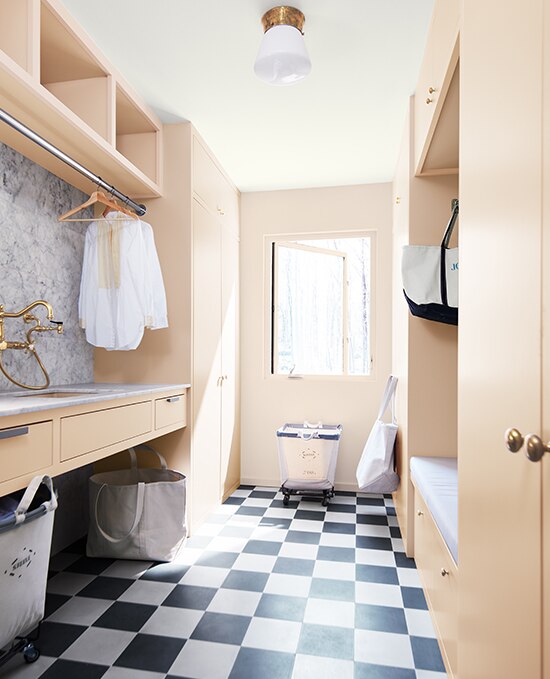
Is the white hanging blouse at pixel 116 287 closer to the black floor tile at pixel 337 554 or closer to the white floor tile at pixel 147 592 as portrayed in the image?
the white floor tile at pixel 147 592

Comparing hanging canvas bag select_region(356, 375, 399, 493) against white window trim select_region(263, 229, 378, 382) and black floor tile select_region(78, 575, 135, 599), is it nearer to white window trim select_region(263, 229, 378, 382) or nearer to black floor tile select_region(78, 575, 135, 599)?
white window trim select_region(263, 229, 378, 382)

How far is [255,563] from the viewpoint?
97.6 inches

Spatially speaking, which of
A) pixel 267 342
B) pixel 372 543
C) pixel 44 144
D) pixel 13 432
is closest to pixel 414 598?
pixel 372 543

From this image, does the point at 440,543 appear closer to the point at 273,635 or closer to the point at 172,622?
the point at 273,635

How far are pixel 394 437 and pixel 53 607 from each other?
195cm

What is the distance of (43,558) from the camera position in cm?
166

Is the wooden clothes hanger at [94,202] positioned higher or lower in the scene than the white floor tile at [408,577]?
higher

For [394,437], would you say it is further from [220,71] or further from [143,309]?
[220,71]

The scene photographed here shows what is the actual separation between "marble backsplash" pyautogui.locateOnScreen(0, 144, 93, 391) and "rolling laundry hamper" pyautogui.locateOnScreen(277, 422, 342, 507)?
1.49 meters

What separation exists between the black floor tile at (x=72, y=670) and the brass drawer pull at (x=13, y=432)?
0.81m

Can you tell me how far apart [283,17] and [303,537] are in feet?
8.64

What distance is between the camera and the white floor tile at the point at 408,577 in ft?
7.43

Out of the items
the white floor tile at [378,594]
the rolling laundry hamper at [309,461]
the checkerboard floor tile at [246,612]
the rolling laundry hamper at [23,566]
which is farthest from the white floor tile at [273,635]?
the rolling laundry hamper at [309,461]

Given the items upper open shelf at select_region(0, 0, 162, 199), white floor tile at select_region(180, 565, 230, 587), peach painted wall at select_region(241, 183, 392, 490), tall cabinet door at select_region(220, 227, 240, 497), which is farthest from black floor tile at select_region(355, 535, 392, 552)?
upper open shelf at select_region(0, 0, 162, 199)
